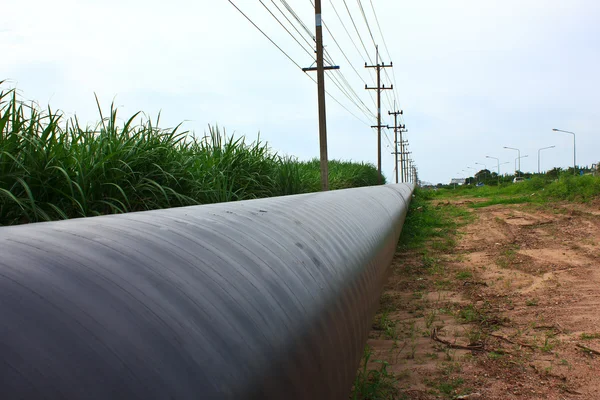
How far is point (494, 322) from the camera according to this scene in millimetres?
3457

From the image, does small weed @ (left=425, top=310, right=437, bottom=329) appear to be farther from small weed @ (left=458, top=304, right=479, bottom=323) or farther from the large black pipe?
the large black pipe

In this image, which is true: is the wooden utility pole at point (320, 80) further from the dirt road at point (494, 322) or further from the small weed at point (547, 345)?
the small weed at point (547, 345)

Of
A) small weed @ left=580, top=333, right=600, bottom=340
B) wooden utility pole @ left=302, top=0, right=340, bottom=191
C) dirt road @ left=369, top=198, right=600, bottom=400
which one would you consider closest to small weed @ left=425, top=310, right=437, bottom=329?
dirt road @ left=369, top=198, right=600, bottom=400

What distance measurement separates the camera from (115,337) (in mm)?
621

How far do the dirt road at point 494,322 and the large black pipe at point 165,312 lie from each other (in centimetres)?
151

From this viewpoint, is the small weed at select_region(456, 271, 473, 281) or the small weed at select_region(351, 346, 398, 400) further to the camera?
the small weed at select_region(456, 271, 473, 281)

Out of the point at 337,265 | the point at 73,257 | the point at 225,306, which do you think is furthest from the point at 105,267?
the point at 337,265

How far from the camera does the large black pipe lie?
1.88 feet

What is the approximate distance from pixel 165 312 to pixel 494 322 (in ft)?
10.8

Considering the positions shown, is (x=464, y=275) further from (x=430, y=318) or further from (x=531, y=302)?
(x=430, y=318)

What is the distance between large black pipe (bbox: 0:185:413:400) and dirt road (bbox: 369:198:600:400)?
4.96 ft

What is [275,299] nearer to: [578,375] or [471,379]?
[471,379]

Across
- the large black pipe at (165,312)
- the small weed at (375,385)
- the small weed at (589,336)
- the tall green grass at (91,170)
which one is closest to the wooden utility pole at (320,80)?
the tall green grass at (91,170)

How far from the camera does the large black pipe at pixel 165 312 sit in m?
0.57
